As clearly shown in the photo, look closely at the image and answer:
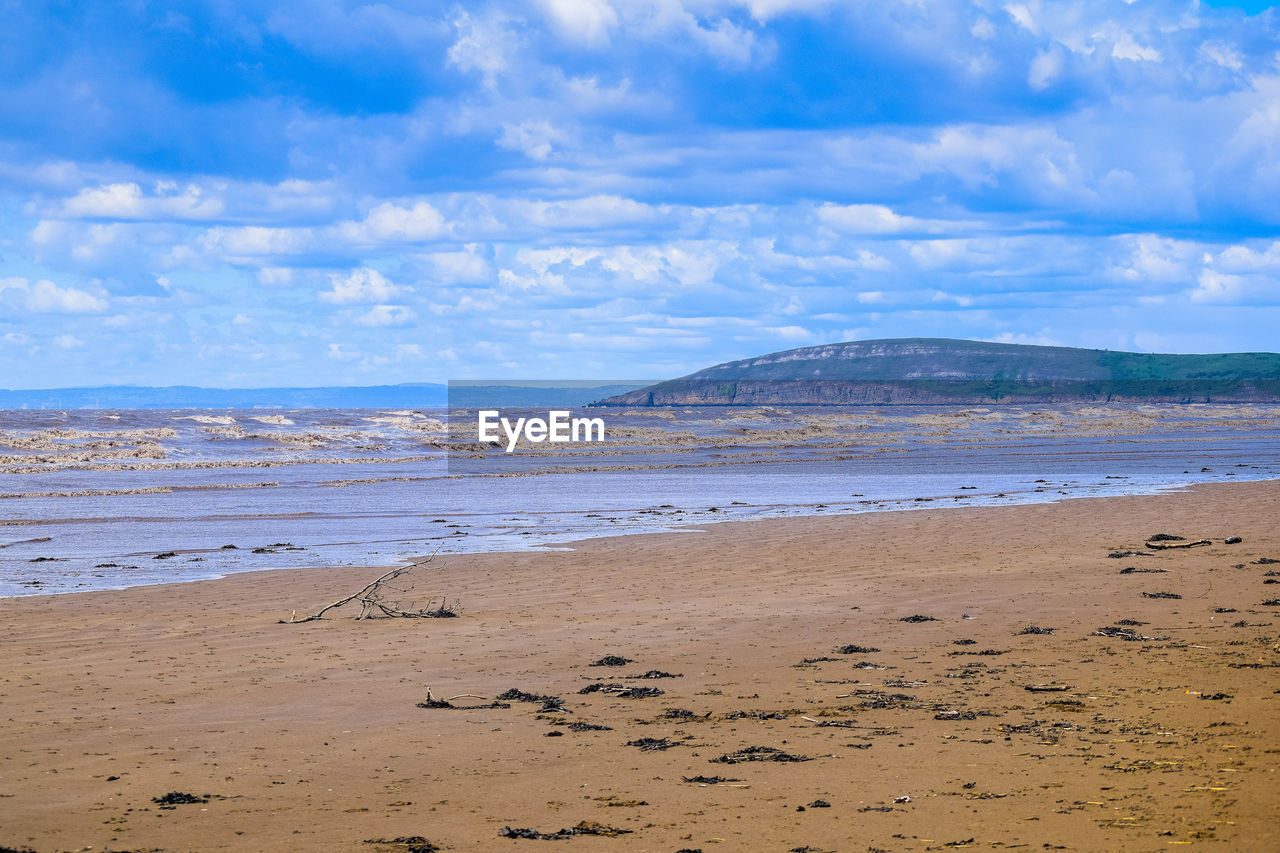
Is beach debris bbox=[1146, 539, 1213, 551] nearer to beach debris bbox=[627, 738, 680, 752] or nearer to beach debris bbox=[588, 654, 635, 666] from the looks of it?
beach debris bbox=[588, 654, 635, 666]

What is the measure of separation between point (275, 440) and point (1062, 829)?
6825cm

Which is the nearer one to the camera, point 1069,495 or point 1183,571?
point 1183,571

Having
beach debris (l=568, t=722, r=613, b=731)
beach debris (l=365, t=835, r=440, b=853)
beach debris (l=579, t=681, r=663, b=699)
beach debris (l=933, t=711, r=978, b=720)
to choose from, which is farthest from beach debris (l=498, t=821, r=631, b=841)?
beach debris (l=933, t=711, r=978, b=720)

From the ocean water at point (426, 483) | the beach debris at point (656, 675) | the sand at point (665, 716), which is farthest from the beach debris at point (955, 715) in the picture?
the ocean water at point (426, 483)

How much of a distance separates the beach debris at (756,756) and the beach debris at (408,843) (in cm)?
229

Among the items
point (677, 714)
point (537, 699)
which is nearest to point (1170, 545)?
point (677, 714)

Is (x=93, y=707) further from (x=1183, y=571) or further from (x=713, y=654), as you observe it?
(x=1183, y=571)

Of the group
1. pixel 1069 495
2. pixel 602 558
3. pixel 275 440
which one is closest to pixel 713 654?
pixel 602 558

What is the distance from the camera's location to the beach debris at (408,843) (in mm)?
6414

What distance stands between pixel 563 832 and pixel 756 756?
1.95m

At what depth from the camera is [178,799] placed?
23.9 ft

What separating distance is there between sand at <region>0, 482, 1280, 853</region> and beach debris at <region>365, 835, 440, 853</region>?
0.08ft

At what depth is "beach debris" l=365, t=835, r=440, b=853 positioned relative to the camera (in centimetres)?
→ 641

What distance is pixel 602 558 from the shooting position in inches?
786
